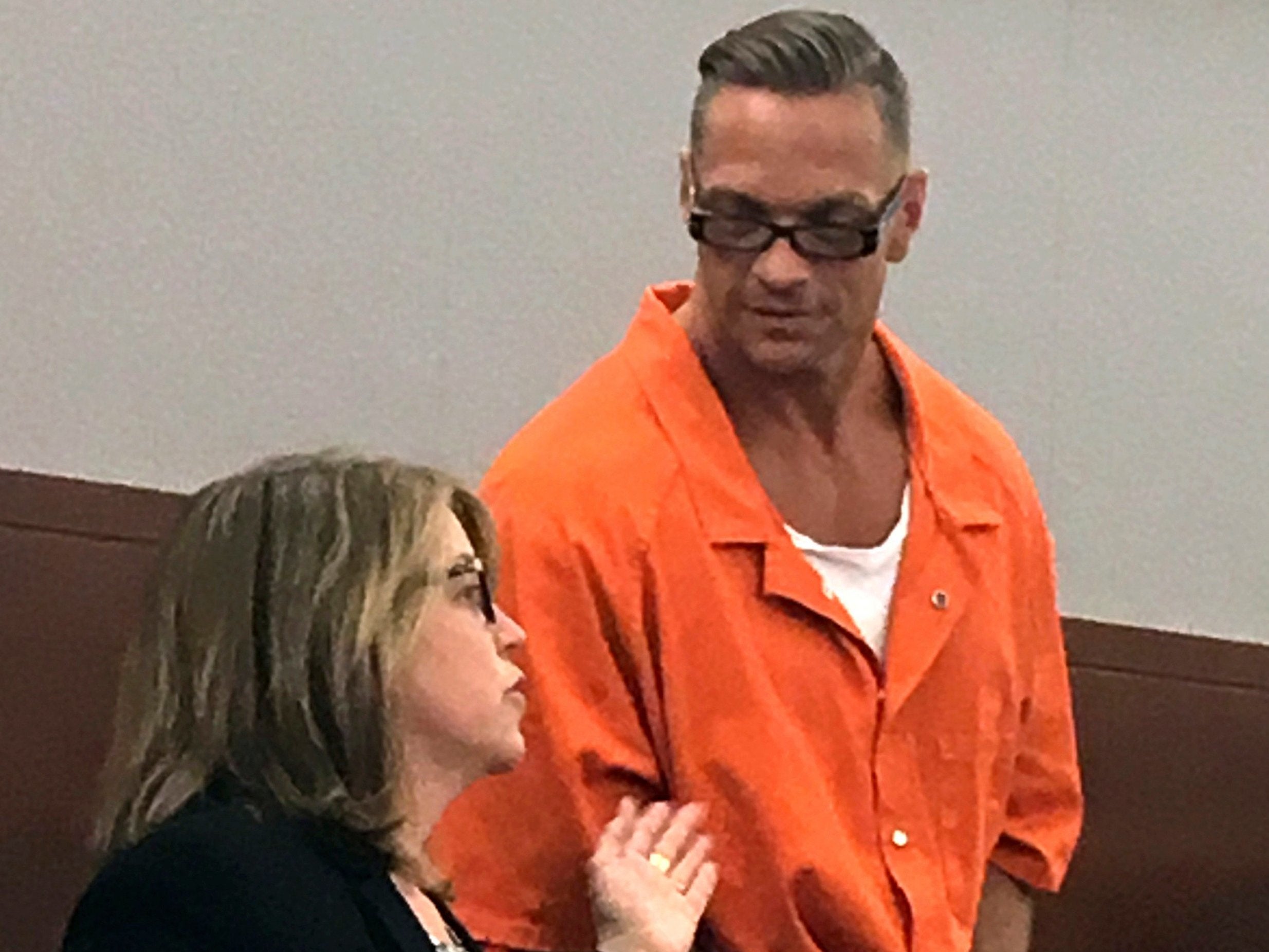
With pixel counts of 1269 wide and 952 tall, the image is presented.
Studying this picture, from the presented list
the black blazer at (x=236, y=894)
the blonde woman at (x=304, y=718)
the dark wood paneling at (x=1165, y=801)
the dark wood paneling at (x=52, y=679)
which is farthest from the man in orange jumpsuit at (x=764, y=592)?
the dark wood paneling at (x=1165, y=801)

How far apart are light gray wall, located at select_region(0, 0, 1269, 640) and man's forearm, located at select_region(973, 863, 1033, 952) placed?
0.70m

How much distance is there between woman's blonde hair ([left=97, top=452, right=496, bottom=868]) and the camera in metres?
1.31

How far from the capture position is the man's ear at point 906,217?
177 cm

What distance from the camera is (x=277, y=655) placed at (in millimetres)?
1319

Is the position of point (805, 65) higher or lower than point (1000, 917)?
higher

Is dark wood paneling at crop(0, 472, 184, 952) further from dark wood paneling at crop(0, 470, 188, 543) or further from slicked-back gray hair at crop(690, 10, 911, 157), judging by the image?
slicked-back gray hair at crop(690, 10, 911, 157)

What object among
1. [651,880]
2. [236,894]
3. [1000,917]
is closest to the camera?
[236,894]

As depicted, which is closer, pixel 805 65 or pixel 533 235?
pixel 805 65

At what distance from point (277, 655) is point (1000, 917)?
0.91m

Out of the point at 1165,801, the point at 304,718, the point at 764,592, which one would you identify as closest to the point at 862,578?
the point at 764,592

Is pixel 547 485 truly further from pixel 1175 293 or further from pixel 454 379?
pixel 1175 293

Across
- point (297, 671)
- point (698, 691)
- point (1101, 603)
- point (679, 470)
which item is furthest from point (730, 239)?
point (1101, 603)

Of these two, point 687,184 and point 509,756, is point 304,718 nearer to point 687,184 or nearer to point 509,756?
point 509,756

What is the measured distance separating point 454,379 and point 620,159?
329mm
